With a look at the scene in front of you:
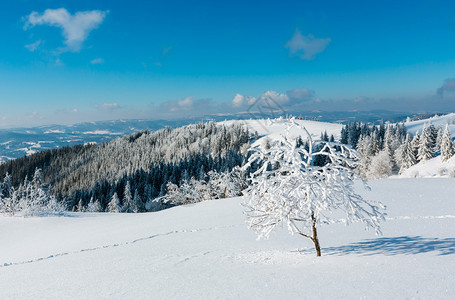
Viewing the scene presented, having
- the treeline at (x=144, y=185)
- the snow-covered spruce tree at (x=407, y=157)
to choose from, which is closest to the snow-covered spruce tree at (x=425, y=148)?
the snow-covered spruce tree at (x=407, y=157)

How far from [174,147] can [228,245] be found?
157096mm

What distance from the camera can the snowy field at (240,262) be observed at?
807 centimetres

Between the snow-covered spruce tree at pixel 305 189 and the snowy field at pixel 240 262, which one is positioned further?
the snow-covered spruce tree at pixel 305 189

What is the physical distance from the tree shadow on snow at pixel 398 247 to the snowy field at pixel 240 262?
0.04 m

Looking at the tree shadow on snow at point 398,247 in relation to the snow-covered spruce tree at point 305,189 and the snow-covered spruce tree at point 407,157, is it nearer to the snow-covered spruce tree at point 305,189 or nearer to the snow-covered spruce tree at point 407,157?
the snow-covered spruce tree at point 305,189

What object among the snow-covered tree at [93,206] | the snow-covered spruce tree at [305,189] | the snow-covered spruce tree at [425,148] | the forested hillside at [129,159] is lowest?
the snow-covered tree at [93,206]

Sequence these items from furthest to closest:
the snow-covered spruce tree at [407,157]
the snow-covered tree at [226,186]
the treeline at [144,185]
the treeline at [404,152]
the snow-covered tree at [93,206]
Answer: the treeline at [144,185], the snow-covered tree at [93,206], the snow-covered spruce tree at [407,157], the treeline at [404,152], the snow-covered tree at [226,186]

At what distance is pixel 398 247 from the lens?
11594mm

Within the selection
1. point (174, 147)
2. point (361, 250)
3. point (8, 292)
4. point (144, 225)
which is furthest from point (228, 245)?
point (174, 147)

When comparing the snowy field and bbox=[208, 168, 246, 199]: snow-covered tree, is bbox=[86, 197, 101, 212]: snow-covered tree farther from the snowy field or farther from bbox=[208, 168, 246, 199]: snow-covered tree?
the snowy field

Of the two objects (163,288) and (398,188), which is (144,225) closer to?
(163,288)

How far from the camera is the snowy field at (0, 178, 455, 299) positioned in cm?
807

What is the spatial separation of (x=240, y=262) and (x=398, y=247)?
24.3ft

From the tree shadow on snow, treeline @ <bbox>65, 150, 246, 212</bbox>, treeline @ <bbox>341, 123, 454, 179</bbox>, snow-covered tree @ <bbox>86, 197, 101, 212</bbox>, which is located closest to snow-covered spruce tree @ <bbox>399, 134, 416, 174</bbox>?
treeline @ <bbox>341, 123, 454, 179</bbox>
